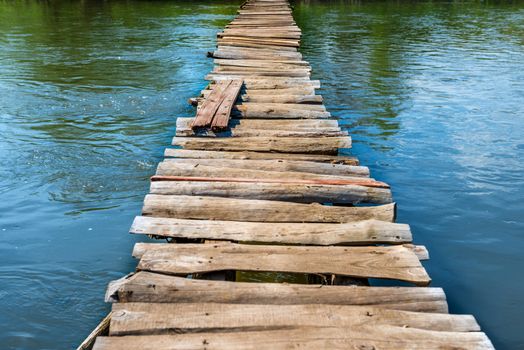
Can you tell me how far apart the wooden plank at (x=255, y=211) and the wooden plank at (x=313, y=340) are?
1724 mm

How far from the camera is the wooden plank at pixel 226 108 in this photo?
302 inches

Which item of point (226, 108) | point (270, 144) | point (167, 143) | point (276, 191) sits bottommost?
point (167, 143)

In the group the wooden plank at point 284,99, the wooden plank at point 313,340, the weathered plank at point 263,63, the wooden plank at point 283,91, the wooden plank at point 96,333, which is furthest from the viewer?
the weathered plank at point 263,63

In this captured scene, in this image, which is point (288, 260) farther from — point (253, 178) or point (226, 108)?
point (226, 108)

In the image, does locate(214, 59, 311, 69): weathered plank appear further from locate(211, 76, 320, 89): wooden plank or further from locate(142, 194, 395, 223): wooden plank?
locate(142, 194, 395, 223): wooden plank

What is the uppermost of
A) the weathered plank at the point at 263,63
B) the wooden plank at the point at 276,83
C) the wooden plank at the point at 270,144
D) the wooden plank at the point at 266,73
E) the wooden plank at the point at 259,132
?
the weathered plank at the point at 263,63

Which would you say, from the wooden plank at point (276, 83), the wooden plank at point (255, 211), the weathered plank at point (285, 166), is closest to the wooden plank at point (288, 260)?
the wooden plank at point (255, 211)

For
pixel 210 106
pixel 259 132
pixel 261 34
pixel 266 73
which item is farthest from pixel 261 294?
pixel 261 34

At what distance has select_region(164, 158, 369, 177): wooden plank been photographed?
6418 mm

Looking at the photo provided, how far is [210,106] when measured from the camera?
848 cm

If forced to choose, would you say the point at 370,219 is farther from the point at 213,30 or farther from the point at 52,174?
the point at 213,30

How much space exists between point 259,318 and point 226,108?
5078mm

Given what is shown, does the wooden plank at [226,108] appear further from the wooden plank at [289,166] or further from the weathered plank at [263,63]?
the weathered plank at [263,63]

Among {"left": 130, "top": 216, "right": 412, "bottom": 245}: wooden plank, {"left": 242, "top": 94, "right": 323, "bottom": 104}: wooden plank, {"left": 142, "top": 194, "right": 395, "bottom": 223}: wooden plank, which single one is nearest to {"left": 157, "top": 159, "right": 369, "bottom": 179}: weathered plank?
{"left": 142, "top": 194, "right": 395, "bottom": 223}: wooden plank
